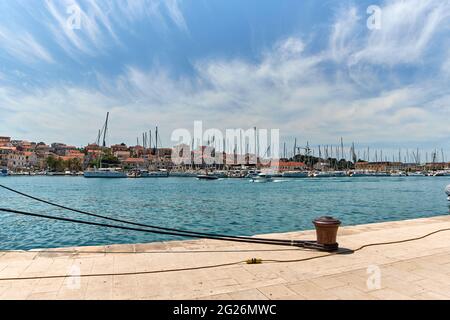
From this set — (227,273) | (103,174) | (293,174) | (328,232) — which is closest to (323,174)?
(293,174)

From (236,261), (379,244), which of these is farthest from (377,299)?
(379,244)

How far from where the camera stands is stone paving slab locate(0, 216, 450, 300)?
5.17m

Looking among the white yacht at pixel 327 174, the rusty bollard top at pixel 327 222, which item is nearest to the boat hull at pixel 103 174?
the white yacht at pixel 327 174

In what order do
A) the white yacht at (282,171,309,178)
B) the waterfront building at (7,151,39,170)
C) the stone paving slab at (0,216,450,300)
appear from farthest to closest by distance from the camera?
the waterfront building at (7,151,39,170)
the white yacht at (282,171,309,178)
the stone paving slab at (0,216,450,300)

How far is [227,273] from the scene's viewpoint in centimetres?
627

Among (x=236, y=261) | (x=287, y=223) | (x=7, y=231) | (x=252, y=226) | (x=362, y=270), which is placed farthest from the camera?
(x=287, y=223)

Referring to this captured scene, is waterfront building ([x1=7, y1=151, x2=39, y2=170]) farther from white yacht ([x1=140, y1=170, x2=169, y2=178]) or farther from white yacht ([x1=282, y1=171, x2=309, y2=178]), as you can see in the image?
white yacht ([x1=282, y1=171, x2=309, y2=178])

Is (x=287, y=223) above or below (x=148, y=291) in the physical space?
below

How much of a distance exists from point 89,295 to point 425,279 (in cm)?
581

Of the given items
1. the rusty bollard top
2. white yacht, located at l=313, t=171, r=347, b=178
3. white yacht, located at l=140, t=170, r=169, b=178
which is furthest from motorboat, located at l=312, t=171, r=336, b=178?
the rusty bollard top

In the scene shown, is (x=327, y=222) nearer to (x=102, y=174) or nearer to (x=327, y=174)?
(x=102, y=174)
